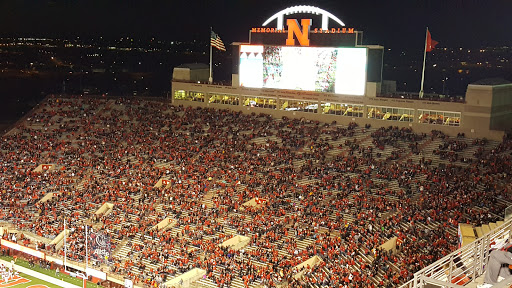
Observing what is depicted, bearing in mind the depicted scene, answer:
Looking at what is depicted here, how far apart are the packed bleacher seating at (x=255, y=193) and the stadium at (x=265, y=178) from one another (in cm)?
11

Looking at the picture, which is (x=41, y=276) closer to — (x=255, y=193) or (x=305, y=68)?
(x=255, y=193)

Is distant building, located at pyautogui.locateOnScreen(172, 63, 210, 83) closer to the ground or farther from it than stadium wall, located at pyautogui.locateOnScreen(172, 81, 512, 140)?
farther from it

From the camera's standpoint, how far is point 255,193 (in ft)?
120

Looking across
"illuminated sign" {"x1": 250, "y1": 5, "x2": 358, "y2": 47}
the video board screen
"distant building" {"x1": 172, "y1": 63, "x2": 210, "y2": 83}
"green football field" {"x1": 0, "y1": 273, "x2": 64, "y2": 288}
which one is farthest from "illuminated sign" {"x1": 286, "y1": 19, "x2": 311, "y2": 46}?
"green football field" {"x1": 0, "y1": 273, "x2": 64, "y2": 288}

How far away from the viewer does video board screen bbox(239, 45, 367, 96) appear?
4409 cm

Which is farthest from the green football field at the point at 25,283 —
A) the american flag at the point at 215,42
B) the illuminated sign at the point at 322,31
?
the illuminated sign at the point at 322,31

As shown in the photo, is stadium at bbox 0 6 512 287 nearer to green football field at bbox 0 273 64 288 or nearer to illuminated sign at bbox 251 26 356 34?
illuminated sign at bbox 251 26 356 34

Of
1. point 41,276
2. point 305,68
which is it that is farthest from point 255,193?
point 305,68

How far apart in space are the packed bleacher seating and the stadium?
0.11 m

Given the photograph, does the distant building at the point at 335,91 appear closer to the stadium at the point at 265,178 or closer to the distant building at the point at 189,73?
the stadium at the point at 265,178

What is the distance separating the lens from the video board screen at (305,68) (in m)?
44.1

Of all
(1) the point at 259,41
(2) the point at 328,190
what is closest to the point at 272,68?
(1) the point at 259,41

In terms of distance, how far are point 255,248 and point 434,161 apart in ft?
47.3

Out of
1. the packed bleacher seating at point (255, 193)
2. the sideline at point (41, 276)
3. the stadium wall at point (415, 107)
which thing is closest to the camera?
the packed bleacher seating at point (255, 193)
